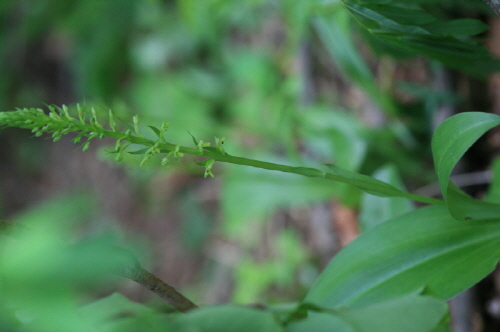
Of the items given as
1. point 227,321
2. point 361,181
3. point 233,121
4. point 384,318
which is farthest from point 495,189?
point 233,121

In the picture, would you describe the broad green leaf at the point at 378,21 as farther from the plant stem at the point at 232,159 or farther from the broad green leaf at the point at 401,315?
the broad green leaf at the point at 401,315

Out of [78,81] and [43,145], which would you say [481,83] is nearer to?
[78,81]

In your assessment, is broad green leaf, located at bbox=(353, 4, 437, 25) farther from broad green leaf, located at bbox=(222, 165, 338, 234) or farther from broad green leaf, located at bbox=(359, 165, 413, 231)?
broad green leaf, located at bbox=(222, 165, 338, 234)

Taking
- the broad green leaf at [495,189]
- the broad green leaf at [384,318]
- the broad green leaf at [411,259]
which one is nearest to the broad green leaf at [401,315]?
the broad green leaf at [384,318]

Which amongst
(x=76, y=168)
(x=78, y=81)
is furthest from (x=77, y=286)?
(x=76, y=168)

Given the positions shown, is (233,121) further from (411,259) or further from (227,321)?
(227,321)

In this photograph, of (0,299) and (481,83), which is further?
(481,83)

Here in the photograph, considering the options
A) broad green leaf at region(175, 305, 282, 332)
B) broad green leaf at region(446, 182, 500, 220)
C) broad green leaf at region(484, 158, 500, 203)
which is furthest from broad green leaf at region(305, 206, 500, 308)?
broad green leaf at region(175, 305, 282, 332)
